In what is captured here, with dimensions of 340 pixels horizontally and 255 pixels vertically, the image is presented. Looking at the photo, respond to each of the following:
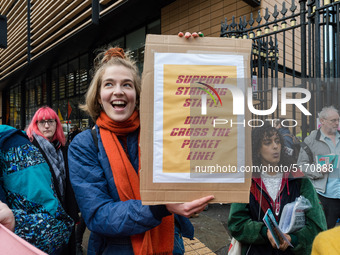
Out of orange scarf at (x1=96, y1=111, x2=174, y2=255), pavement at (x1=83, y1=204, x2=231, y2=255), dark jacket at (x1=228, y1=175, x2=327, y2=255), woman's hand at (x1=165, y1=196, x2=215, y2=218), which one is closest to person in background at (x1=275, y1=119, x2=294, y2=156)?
dark jacket at (x1=228, y1=175, x2=327, y2=255)

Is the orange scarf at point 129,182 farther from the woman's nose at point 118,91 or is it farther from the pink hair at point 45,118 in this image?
the pink hair at point 45,118

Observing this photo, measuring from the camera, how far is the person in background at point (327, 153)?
5.70ft

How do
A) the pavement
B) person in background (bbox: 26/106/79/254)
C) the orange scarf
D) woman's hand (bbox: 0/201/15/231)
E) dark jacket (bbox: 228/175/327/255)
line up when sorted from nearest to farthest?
1. woman's hand (bbox: 0/201/15/231)
2. the orange scarf
3. dark jacket (bbox: 228/175/327/255)
4. person in background (bbox: 26/106/79/254)
5. the pavement

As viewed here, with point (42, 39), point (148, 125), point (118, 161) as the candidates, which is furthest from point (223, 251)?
point (42, 39)

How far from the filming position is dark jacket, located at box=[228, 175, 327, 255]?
1694mm

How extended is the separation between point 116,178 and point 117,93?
0.49 metres

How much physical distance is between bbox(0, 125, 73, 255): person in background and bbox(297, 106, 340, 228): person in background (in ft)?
4.90

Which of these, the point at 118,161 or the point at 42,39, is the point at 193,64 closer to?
the point at 118,161

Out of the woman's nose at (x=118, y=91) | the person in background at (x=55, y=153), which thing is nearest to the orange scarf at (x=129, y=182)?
the woman's nose at (x=118, y=91)

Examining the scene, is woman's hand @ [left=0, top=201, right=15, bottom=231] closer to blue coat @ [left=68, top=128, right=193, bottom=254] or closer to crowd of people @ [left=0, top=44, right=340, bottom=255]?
crowd of people @ [left=0, top=44, right=340, bottom=255]

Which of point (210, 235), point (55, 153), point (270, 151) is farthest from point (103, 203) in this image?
point (210, 235)

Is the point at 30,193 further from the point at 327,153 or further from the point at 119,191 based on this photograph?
the point at 327,153

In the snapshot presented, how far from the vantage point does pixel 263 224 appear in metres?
1.76

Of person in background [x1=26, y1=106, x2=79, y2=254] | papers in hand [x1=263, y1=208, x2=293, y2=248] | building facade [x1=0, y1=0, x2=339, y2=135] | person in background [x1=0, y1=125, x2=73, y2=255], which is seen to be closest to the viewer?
A: person in background [x1=0, y1=125, x2=73, y2=255]
